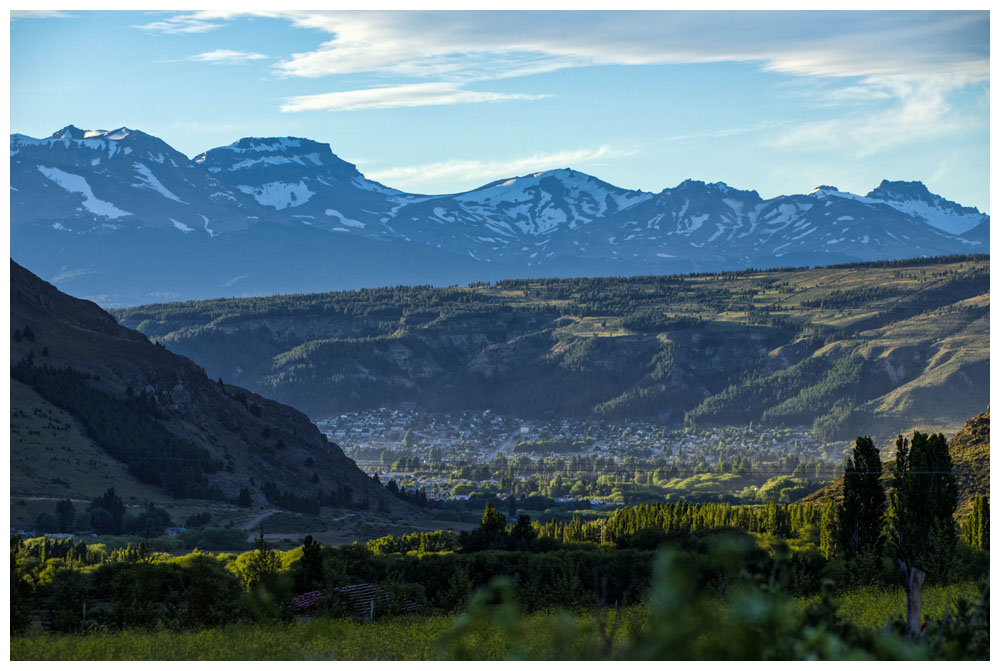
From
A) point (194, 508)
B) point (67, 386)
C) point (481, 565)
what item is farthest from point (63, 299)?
point (481, 565)

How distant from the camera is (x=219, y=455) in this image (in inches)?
3620

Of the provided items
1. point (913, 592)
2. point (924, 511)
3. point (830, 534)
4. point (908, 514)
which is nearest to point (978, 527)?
point (830, 534)

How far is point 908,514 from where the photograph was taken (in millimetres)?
30562

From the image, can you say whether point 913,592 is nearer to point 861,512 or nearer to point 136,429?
point 861,512

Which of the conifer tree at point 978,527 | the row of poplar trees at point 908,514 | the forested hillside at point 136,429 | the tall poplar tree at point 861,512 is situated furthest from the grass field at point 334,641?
the forested hillside at point 136,429

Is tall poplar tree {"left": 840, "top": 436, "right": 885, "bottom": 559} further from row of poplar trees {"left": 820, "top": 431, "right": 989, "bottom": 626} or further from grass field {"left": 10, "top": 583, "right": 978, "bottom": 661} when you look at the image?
grass field {"left": 10, "top": 583, "right": 978, "bottom": 661}

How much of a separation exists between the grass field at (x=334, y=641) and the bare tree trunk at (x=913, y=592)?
1.28 feet

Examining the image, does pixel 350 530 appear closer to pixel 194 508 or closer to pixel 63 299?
pixel 194 508

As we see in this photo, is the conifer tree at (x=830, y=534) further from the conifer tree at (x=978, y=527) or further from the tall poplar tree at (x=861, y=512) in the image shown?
the conifer tree at (x=978, y=527)

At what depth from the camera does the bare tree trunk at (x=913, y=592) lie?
23.9 m

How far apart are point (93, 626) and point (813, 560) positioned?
23.2m

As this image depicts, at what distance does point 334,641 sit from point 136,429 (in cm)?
6938

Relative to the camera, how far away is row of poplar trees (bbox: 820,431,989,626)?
2975 cm
